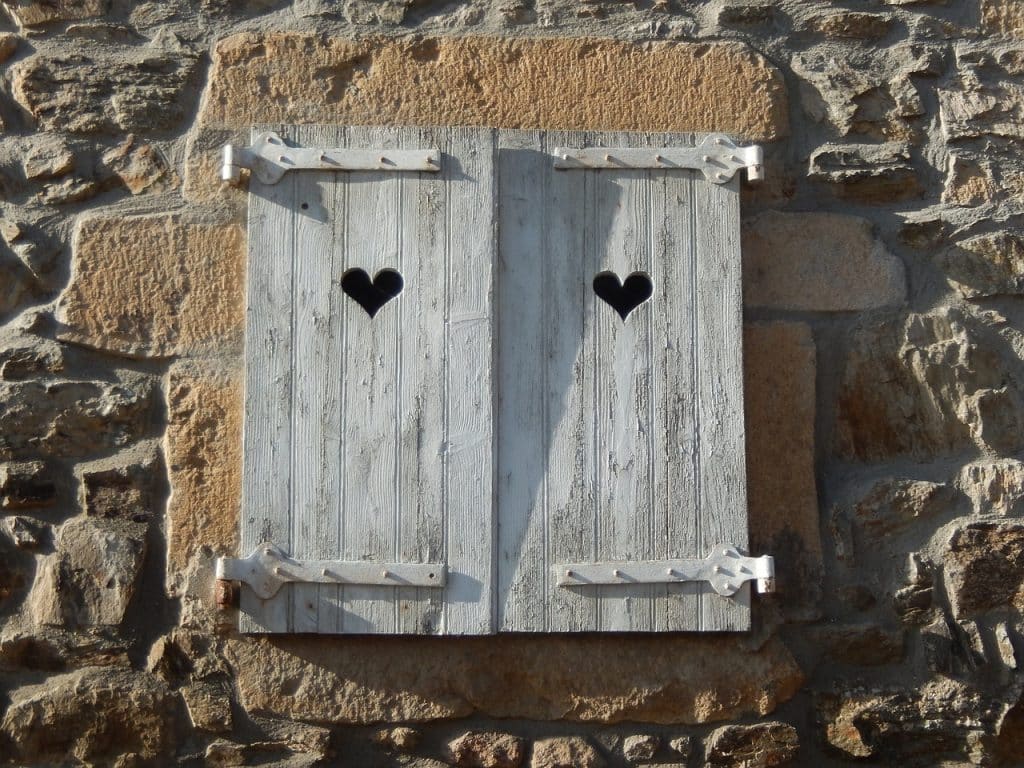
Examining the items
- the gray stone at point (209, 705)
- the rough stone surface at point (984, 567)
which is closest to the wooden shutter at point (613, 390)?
the rough stone surface at point (984, 567)

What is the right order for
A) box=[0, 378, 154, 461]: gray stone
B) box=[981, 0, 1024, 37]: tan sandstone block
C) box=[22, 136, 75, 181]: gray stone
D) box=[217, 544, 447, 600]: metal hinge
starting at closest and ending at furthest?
1. box=[217, 544, 447, 600]: metal hinge
2. box=[0, 378, 154, 461]: gray stone
3. box=[22, 136, 75, 181]: gray stone
4. box=[981, 0, 1024, 37]: tan sandstone block

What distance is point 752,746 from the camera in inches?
103

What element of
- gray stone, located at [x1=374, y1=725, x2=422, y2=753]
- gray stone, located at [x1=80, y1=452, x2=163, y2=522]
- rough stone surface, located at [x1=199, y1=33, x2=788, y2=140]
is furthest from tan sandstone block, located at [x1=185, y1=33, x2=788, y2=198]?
gray stone, located at [x1=374, y1=725, x2=422, y2=753]

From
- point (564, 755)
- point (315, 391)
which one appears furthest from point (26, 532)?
point (564, 755)

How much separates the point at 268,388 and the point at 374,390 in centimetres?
20

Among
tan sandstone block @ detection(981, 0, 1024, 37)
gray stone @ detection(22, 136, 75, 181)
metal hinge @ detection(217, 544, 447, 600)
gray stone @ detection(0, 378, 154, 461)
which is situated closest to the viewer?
metal hinge @ detection(217, 544, 447, 600)

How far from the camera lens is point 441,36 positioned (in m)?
2.85

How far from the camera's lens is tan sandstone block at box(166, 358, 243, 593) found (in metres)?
2.64

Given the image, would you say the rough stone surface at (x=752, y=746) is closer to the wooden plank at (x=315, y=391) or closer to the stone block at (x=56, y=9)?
the wooden plank at (x=315, y=391)

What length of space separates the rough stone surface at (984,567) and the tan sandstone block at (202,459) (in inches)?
56.1

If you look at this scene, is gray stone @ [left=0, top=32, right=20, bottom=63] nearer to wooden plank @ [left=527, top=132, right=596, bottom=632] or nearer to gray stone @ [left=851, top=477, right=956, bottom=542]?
wooden plank @ [left=527, top=132, right=596, bottom=632]

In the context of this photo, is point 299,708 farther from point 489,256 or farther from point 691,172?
point 691,172

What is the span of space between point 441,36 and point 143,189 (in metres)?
0.70

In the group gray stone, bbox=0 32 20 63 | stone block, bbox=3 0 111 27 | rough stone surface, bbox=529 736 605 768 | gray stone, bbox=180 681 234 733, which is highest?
stone block, bbox=3 0 111 27
